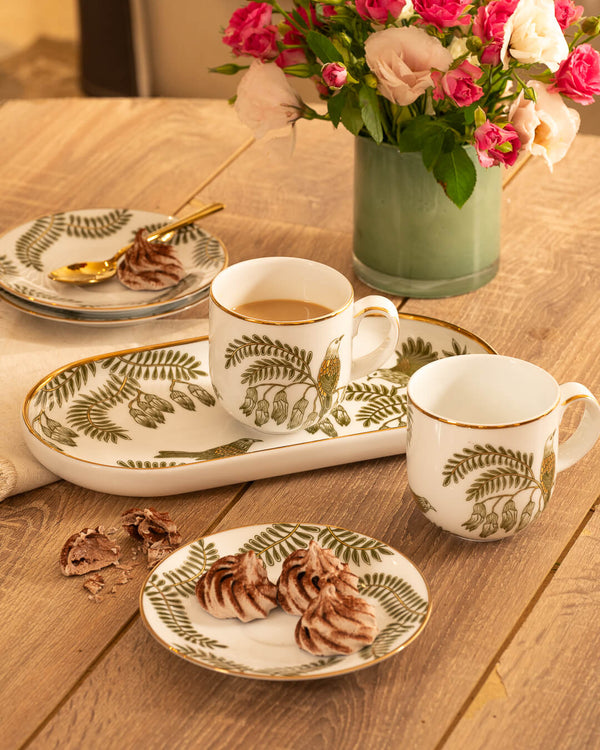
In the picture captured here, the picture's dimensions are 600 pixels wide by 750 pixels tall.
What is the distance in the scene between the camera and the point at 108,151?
152 centimetres

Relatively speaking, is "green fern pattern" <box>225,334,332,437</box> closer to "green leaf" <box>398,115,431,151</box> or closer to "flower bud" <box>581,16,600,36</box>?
"green leaf" <box>398,115,431,151</box>

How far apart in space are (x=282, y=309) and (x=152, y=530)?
252mm

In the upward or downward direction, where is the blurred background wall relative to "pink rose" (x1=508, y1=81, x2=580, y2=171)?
downward

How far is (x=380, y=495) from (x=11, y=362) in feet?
1.39

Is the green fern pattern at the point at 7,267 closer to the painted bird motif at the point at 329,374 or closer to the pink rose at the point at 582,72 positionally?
the painted bird motif at the point at 329,374

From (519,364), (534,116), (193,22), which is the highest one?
(534,116)

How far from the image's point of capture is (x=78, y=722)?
685 millimetres

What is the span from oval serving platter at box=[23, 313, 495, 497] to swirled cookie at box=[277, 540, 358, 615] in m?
0.17

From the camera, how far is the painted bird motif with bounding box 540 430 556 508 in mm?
800

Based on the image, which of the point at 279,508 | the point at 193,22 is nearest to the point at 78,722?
the point at 279,508

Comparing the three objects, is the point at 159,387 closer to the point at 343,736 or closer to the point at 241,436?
the point at 241,436

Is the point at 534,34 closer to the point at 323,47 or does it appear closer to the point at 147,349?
the point at 323,47

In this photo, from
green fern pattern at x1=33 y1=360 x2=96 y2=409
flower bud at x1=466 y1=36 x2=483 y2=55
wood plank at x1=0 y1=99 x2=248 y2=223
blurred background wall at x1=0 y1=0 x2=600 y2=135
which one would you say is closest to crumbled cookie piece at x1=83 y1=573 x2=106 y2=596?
green fern pattern at x1=33 y1=360 x2=96 y2=409

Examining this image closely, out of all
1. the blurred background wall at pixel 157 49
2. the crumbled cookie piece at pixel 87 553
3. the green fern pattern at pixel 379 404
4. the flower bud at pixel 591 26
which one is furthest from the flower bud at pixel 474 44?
the blurred background wall at pixel 157 49
